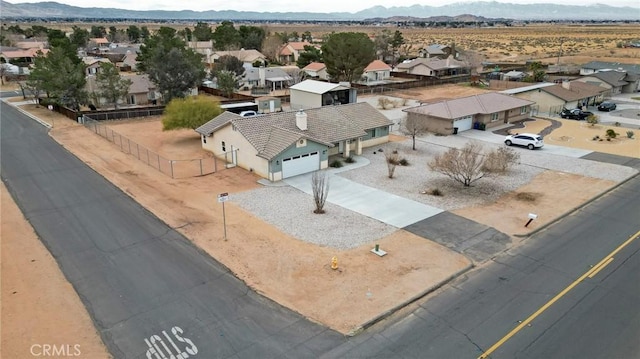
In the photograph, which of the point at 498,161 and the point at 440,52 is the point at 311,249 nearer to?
the point at 498,161

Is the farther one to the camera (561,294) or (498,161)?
(498,161)

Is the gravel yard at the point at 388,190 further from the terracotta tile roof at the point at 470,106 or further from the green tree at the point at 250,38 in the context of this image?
the green tree at the point at 250,38

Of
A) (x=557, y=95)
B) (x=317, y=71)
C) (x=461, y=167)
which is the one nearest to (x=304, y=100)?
(x=317, y=71)

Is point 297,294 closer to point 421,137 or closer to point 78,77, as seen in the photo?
point 421,137

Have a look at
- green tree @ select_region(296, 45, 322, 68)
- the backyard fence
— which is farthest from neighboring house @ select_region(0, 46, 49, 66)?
the backyard fence

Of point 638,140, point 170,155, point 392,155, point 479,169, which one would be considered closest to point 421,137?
point 392,155
